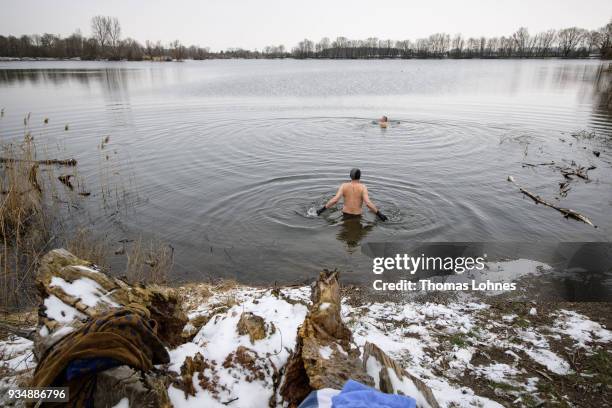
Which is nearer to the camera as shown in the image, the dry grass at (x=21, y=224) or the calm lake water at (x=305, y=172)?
the dry grass at (x=21, y=224)

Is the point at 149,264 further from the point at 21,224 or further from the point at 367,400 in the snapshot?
the point at 367,400

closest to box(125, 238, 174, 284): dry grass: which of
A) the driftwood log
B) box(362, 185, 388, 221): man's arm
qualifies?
box(362, 185, 388, 221): man's arm

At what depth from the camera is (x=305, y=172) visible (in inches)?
489

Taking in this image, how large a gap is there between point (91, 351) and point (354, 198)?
729cm

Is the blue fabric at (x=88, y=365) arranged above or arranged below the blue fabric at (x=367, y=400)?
above

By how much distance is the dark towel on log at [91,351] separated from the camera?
2.17m

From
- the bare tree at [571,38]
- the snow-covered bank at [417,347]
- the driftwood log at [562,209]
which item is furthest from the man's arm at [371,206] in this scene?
the bare tree at [571,38]

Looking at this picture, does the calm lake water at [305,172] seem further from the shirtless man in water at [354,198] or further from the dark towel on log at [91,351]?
the dark towel on log at [91,351]

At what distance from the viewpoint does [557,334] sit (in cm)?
446

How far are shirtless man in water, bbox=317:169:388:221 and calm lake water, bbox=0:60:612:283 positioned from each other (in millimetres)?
338

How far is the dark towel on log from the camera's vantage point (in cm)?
217

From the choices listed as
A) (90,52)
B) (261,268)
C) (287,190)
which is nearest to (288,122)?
(287,190)

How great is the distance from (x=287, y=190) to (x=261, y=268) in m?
4.11

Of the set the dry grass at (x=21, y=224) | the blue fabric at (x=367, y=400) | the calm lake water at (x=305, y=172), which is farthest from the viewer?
the calm lake water at (x=305, y=172)
